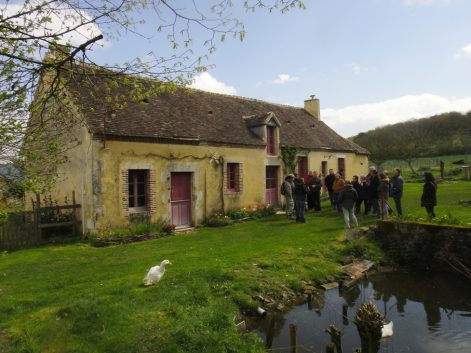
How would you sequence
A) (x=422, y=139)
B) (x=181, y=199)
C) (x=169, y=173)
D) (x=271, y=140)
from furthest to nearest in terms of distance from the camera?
(x=422, y=139) → (x=271, y=140) → (x=181, y=199) → (x=169, y=173)

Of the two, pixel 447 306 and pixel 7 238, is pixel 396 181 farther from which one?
pixel 7 238

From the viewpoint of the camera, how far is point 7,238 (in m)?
11.8

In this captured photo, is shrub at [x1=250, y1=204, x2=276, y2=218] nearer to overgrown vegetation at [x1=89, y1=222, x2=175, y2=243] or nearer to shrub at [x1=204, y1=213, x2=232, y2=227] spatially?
shrub at [x1=204, y1=213, x2=232, y2=227]

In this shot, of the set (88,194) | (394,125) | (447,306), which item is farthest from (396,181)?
(394,125)

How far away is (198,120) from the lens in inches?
666

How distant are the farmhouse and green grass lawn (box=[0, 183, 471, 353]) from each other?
203cm

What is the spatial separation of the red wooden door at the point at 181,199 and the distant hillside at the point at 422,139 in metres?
33.3

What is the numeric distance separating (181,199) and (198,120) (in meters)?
3.94

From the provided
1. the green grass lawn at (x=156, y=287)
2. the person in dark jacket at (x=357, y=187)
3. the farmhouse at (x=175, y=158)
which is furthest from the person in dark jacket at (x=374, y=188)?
the farmhouse at (x=175, y=158)

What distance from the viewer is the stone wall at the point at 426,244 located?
10070mm

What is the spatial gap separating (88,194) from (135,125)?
3.12 metres

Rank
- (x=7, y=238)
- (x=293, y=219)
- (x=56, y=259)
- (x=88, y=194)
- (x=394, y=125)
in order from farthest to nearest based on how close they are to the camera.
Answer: (x=394, y=125) → (x=293, y=219) → (x=88, y=194) → (x=7, y=238) → (x=56, y=259)

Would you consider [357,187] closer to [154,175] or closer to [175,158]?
[175,158]

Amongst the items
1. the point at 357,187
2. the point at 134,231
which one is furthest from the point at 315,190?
the point at 134,231
